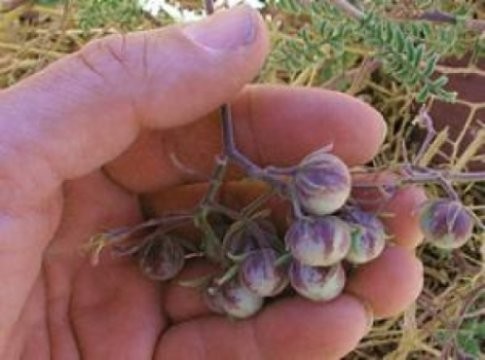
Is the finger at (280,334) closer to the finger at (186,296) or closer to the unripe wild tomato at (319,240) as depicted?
the finger at (186,296)

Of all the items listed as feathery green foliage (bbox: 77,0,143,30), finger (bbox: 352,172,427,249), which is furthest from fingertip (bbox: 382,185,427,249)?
feathery green foliage (bbox: 77,0,143,30)

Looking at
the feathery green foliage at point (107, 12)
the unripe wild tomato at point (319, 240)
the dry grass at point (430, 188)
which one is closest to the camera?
the unripe wild tomato at point (319, 240)

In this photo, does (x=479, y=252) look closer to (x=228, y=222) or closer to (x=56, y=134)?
(x=228, y=222)

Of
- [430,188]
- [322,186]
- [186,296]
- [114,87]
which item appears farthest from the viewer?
[430,188]

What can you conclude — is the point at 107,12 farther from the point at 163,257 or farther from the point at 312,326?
the point at 312,326

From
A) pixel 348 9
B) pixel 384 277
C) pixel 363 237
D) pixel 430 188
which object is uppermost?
pixel 348 9

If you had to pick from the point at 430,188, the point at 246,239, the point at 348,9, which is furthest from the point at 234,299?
the point at 430,188

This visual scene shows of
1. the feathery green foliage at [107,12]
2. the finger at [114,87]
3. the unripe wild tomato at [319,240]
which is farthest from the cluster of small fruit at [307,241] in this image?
the feathery green foliage at [107,12]
